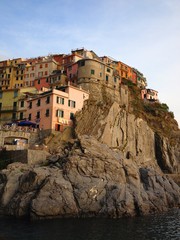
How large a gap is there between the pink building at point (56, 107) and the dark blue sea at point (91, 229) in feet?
98.4

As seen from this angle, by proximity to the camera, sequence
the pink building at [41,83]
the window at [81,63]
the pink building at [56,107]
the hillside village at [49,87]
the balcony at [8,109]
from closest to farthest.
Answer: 1. the pink building at [56,107]
2. the hillside village at [49,87]
3. the balcony at [8,109]
4. the window at [81,63]
5. the pink building at [41,83]

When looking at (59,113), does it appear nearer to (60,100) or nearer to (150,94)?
Answer: (60,100)

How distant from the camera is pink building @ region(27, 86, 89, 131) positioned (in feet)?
207

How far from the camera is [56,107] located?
63.7 meters

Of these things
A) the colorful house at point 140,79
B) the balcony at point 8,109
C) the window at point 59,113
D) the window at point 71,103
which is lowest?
the window at point 59,113

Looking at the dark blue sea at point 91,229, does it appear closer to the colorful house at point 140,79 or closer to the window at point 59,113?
the window at point 59,113

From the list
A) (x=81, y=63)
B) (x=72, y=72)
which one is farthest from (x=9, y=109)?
(x=81, y=63)

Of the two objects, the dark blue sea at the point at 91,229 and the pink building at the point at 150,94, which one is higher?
the pink building at the point at 150,94

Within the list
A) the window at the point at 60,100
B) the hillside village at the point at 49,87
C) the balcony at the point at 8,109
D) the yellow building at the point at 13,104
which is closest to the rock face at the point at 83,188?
the hillside village at the point at 49,87

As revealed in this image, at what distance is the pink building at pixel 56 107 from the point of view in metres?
63.2

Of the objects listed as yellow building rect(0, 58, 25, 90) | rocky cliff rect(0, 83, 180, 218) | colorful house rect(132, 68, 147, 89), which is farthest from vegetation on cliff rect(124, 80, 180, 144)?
rocky cliff rect(0, 83, 180, 218)

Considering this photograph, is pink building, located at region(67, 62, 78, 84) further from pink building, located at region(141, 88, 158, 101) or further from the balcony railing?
pink building, located at region(141, 88, 158, 101)

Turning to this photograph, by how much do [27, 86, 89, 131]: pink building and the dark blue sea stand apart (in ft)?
98.4

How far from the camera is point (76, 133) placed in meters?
61.4
